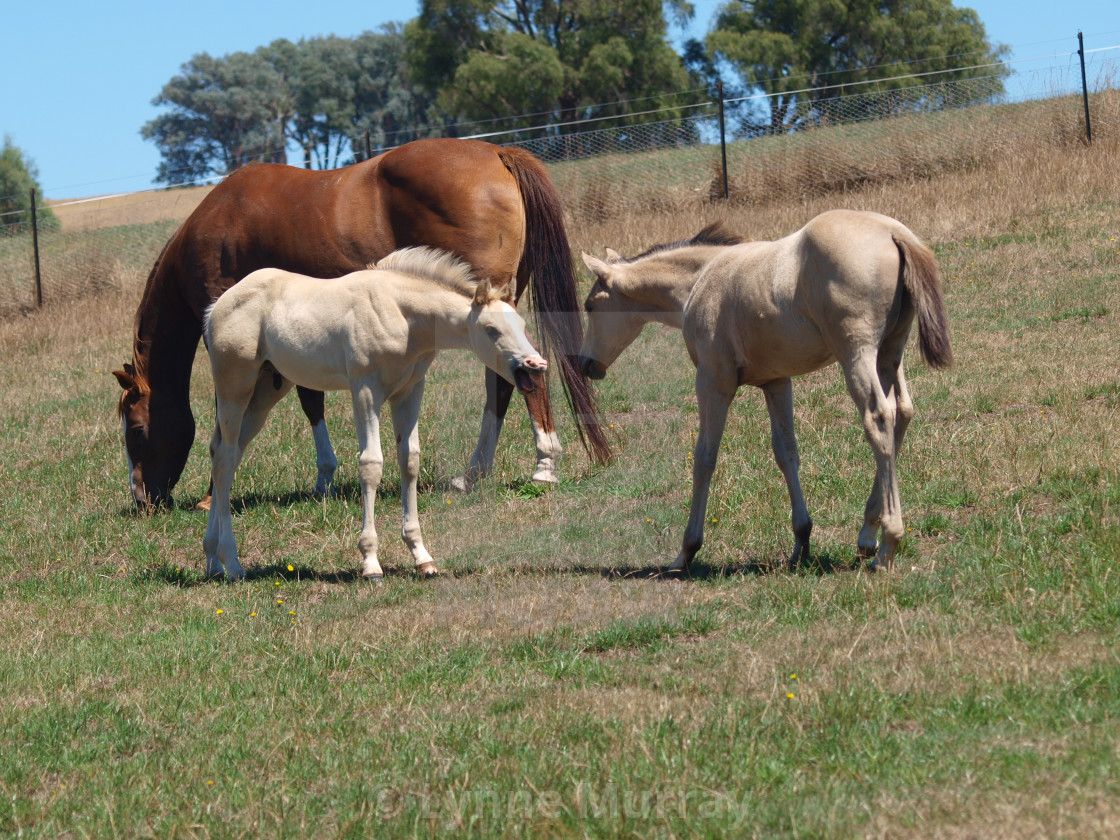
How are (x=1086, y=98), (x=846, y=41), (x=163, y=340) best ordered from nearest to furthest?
(x=163, y=340)
(x=1086, y=98)
(x=846, y=41)

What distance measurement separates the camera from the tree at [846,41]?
43.0 m

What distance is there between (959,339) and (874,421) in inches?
238

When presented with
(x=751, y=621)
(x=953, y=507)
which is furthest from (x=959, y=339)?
(x=751, y=621)

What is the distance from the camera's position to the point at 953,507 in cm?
616

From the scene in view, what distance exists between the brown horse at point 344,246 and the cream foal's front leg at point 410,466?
38.0 inches

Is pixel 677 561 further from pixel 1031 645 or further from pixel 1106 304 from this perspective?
pixel 1106 304

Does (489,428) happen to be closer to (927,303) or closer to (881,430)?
(881,430)

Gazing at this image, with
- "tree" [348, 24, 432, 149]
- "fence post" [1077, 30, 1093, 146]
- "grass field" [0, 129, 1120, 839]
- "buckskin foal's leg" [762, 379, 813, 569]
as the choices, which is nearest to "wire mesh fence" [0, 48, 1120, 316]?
"fence post" [1077, 30, 1093, 146]

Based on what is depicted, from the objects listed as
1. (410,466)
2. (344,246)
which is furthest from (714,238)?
(344,246)

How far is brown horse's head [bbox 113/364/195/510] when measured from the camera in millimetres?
8383

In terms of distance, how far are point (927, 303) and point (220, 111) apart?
76621 millimetres

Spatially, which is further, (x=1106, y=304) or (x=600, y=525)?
(x=1106, y=304)

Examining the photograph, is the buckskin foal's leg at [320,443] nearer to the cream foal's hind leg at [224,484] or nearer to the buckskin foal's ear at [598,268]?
the cream foal's hind leg at [224,484]

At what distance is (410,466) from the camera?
247 inches
